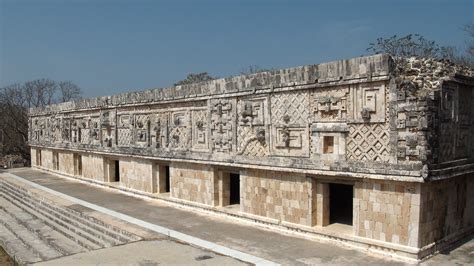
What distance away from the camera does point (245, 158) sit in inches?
359

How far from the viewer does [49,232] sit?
9.84 m

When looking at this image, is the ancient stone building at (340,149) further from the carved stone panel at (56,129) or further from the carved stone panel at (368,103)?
the carved stone panel at (56,129)

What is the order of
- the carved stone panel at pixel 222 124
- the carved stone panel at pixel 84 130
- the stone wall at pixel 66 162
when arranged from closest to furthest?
1. the carved stone panel at pixel 222 124
2. the carved stone panel at pixel 84 130
3. the stone wall at pixel 66 162

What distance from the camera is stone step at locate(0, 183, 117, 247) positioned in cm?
849

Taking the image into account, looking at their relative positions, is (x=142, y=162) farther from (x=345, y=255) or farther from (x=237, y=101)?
(x=345, y=255)

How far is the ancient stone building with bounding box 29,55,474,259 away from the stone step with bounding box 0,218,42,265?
13.0 feet

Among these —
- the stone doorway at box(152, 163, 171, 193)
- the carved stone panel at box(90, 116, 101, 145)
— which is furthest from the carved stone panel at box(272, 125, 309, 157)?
the carved stone panel at box(90, 116, 101, 145)

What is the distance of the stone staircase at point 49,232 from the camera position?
8324mm

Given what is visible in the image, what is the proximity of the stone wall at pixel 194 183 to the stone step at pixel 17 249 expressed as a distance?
4019mm

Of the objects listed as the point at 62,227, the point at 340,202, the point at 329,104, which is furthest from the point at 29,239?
the point at 340,202

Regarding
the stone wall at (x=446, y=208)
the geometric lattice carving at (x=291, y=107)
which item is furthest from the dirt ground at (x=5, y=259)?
the stone wall at (x=446, y=208)

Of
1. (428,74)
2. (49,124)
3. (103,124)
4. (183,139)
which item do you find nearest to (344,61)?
(428,74)

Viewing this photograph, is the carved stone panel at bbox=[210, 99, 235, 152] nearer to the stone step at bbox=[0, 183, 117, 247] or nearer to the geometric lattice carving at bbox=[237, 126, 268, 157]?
the geometric lattice carving at bbox=[237, 126, 268, 157]

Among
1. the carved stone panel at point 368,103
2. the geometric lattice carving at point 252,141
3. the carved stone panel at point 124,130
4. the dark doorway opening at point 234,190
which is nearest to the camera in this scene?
the carved stone panel at point 368,103
